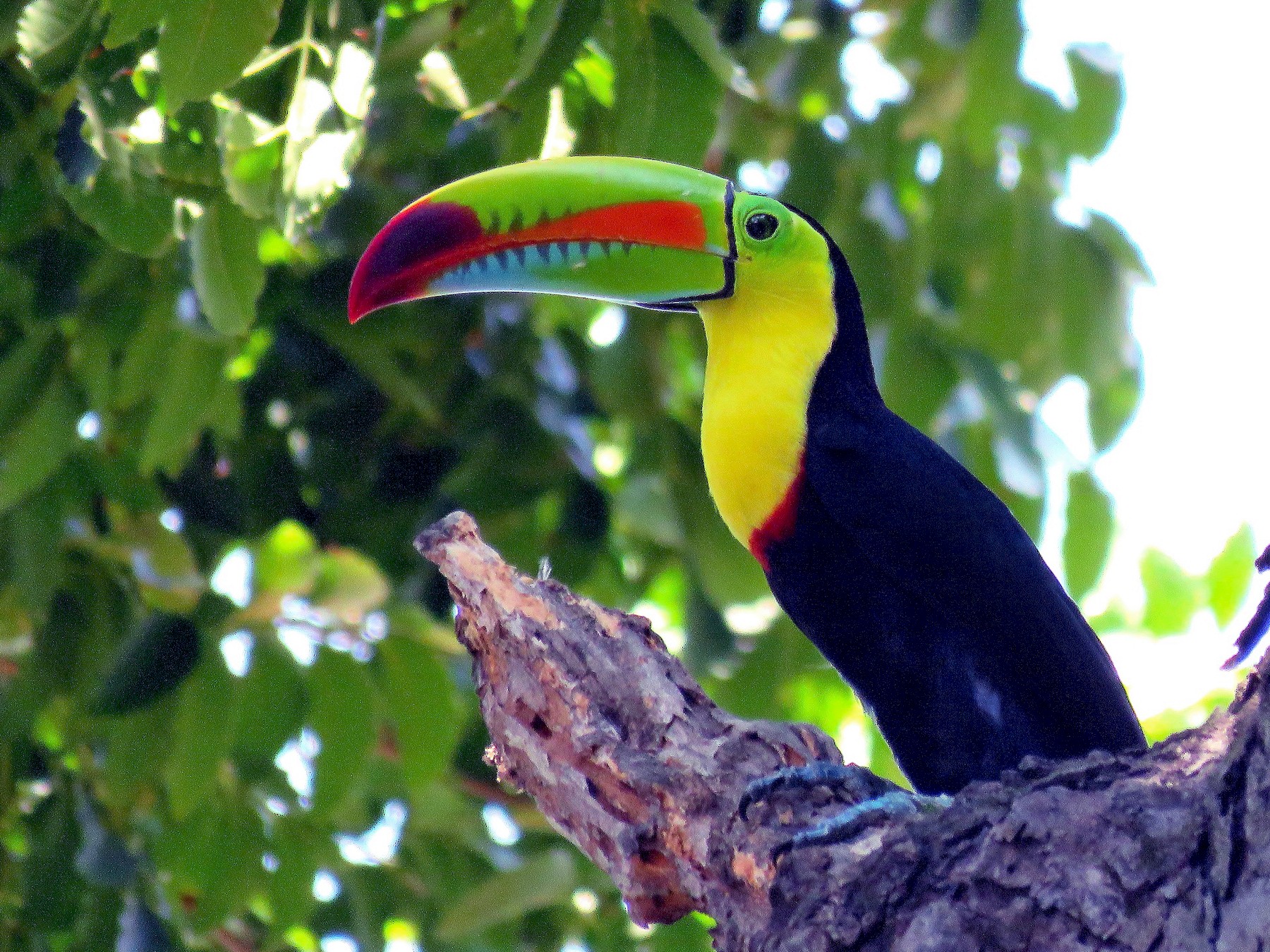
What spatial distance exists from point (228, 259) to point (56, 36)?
0.49m

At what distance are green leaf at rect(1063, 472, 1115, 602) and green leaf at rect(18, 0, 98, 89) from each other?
284 centimetres

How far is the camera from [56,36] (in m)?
2.70

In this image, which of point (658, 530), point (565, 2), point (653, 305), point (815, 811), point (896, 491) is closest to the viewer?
point (815, 811)

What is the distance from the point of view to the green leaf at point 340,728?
3742 millimetres

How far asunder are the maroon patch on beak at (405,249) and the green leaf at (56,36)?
71 centimetres

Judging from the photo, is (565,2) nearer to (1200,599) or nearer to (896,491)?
(896,491)

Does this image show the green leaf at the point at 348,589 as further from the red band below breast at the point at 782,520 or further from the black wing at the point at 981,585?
the black wing at the point at 981,585

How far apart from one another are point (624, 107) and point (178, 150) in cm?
84

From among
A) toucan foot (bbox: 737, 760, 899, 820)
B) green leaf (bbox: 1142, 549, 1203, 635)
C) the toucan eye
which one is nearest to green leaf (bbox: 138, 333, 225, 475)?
the toucan eye

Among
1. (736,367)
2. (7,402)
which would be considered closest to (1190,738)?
(736,367)

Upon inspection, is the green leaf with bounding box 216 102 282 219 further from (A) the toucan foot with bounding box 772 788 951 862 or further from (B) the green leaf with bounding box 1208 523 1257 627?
(B) the green leaf with bounding box 1208 523 1257 627

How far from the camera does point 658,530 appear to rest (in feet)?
13.4

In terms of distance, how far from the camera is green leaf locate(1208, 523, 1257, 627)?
4.45m

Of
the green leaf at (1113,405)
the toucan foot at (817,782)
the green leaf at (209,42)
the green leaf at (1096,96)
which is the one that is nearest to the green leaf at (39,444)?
the green leaf at (209,42)
